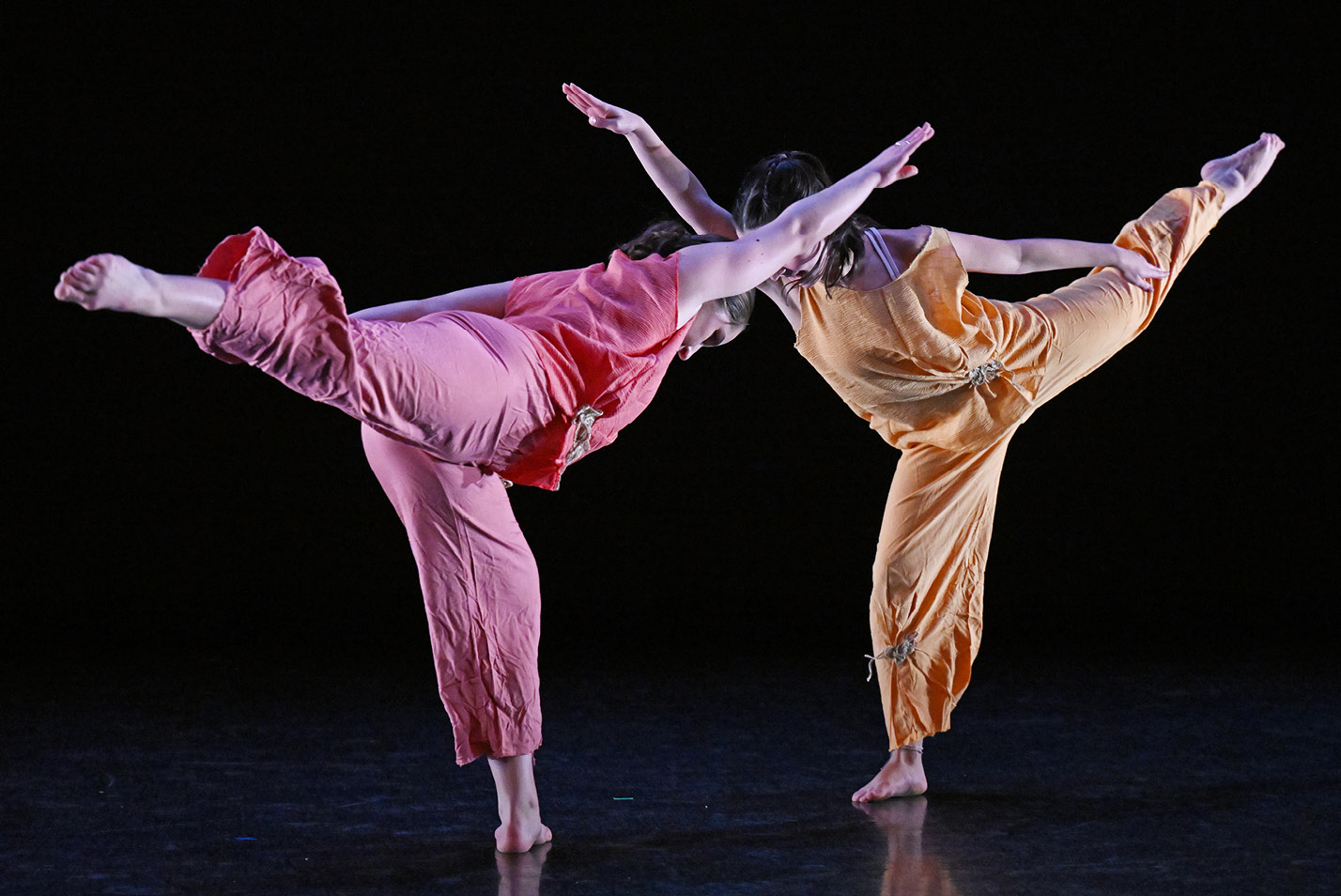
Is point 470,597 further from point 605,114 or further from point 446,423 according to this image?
point 605,114

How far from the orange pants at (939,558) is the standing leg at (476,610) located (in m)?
0.76

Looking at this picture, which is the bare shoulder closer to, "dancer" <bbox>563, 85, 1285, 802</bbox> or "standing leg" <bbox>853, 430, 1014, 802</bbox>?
"dancer" <bbox>563, 85, 1285, 802</bbox>

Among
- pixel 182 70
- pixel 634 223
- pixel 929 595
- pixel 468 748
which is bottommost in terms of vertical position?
pixel 468 748

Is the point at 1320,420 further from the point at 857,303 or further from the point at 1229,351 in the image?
the point at 857,303

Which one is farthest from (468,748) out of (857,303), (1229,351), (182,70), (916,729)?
(1229,351)

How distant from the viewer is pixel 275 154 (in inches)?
167

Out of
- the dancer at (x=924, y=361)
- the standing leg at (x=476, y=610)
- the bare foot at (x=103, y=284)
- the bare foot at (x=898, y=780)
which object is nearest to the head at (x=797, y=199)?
the dancer at (x=924, y=361)

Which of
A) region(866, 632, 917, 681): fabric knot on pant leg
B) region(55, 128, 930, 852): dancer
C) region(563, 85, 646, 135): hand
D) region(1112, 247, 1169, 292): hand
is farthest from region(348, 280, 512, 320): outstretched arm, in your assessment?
region(1112, 247, 1169, 292): hand

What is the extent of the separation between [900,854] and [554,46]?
2923 mm

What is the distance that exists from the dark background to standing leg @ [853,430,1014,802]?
161 centimetres

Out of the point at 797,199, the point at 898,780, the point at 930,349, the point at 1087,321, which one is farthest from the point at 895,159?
the point at 898,780

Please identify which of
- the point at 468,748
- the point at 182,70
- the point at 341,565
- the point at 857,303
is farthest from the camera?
the point at 341,565

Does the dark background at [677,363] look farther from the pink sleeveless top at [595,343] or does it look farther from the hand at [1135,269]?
the pink sleeveless top at [595,343]

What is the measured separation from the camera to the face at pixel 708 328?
94.3 inches
